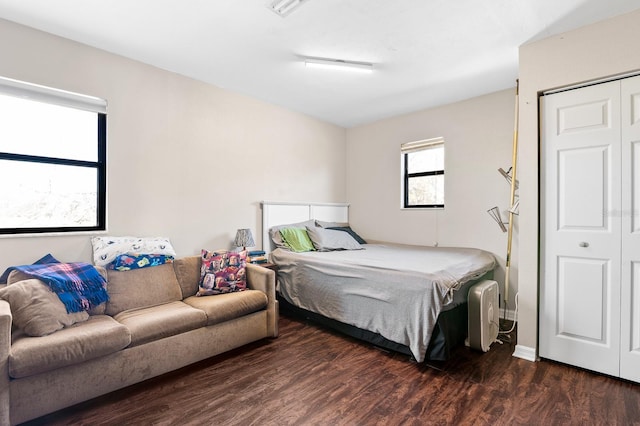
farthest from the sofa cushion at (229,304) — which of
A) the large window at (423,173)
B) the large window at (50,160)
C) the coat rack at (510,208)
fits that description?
the large window at (423,173)

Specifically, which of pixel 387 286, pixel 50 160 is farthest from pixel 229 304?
pixel 50 160

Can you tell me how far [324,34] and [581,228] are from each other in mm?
2483

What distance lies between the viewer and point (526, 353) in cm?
240

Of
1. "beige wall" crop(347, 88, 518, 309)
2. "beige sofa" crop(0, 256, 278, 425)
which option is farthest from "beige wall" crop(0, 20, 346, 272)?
"beige wall" crop(347, 88, 518, 309)

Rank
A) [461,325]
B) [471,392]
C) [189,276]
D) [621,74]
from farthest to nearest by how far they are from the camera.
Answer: [189,276], [461,325], [621,74], [471,392]

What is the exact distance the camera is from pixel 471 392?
6.36ft

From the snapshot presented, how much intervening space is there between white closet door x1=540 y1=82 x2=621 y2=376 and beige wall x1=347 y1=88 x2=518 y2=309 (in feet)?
3.39

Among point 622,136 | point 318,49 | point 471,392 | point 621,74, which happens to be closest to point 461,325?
point 471,392

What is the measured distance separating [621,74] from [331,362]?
298 cm

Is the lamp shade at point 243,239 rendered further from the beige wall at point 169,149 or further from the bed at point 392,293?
the bed at point 392,293

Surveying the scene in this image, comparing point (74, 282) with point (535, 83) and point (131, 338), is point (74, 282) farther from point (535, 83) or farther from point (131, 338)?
point (535, 83)

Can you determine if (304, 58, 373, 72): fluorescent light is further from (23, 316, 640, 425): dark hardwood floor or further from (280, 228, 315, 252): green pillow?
(23, 316, 640, 425): dark hardwood floor

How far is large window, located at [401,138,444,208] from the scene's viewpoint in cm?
404

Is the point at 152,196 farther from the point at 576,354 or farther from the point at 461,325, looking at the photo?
the point at 576,354
